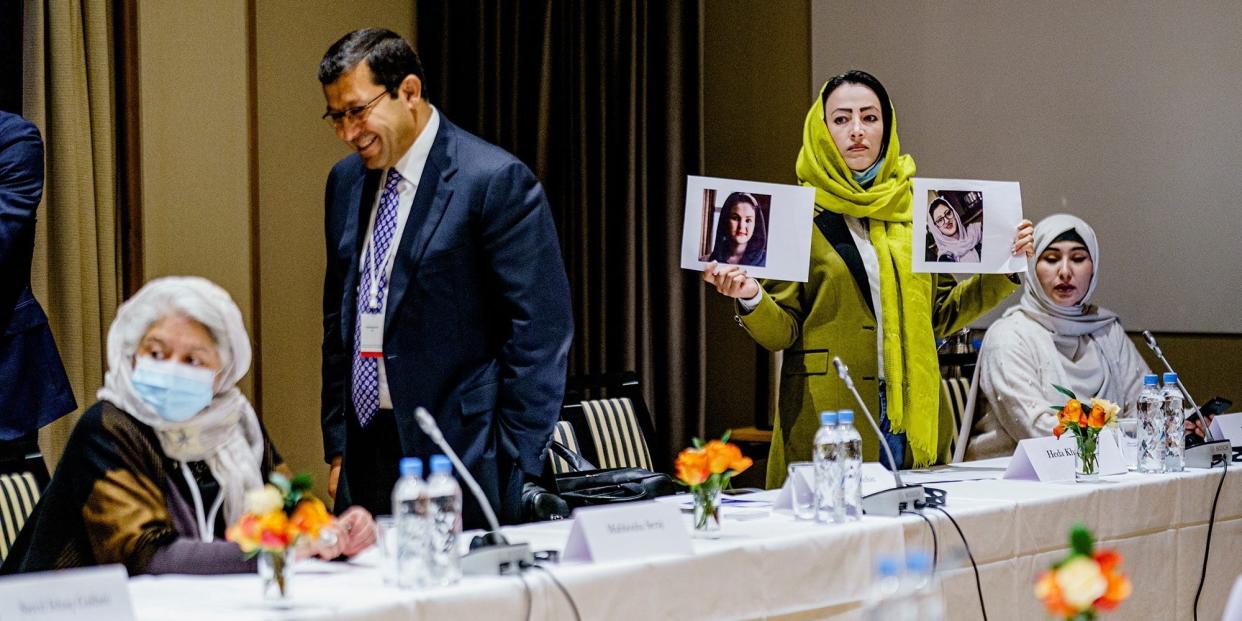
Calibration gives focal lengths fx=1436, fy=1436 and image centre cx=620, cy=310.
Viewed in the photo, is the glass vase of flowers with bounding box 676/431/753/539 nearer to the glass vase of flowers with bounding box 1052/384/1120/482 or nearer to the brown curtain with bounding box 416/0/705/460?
the glass vase of flowers with bounding box 1052/384/1120/482

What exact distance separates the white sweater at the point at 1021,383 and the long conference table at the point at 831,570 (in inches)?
22.7

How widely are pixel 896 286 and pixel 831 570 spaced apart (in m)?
1.12

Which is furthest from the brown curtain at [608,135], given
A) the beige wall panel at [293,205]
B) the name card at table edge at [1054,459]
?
the name card at table edge at [1054,459]

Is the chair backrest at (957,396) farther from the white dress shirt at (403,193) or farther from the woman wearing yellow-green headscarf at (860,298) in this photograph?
the white dress shirt at (403,193)

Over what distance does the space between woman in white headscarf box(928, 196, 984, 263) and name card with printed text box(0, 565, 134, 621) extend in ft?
6.75

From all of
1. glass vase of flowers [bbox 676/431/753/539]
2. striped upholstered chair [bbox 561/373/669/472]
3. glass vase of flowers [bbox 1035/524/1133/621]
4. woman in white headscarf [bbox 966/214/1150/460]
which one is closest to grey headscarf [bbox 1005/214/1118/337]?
woman in white headscarf [bbox 966/214/1150/460]

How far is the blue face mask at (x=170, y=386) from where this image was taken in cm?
205

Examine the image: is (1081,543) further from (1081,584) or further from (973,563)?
(973,563)

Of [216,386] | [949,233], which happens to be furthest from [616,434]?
[216,386]

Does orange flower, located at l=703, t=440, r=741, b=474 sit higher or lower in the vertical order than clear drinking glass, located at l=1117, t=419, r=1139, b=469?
higher

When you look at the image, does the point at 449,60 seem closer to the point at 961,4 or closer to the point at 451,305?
the point at 961,4

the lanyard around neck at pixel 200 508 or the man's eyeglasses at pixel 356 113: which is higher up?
the man's eyeglasses at pixel 356 113

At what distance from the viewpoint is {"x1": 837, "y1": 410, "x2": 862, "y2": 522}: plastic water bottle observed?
7.98 ft

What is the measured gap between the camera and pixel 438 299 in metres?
2.60
